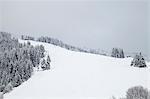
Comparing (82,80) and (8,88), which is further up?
(82,80)

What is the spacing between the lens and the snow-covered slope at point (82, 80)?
1949 inches

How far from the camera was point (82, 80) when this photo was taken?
190 ft

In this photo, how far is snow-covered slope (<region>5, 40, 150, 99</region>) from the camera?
162ft

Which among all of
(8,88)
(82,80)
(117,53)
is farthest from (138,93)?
(117,53)

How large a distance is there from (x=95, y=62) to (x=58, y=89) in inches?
976

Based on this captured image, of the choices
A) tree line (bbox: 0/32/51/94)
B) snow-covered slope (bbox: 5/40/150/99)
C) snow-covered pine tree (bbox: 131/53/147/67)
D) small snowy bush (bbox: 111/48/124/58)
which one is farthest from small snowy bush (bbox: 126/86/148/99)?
small snowy bush (bbox: 111/48/124/58)

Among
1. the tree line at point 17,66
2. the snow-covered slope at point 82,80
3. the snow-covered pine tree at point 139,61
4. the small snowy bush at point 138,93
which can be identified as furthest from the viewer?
the snow-covered pine tree at point 139,61

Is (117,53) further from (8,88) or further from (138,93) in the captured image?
(138,93)

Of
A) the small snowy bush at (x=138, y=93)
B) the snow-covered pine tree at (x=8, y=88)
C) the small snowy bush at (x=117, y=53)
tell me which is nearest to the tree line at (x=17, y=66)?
the snow-covered pine tree at (x=8, y=88)

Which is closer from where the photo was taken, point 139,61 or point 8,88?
point 8,88

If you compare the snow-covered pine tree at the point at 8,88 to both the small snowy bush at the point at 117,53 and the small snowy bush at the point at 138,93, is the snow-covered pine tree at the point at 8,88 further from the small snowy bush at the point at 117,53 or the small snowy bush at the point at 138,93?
the small snowy bush at the point at 117,53

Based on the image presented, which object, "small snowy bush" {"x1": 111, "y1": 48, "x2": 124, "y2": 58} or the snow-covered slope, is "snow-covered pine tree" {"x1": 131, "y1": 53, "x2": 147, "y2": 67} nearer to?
the snow-covered slope

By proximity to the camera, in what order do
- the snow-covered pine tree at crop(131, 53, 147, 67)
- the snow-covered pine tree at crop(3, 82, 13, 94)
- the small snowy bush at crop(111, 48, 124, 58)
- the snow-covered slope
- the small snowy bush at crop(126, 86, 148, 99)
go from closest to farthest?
the small snowy bush at crop(126, 86, 148, 99) < the snow-covered slope < the snow-covered pine tree at crop(3, 82, 13, 94) < the snow-covered pine tree at crop(131, 53, 147, 67) < the small snowy bush at crop(111, 48, 124, 58)

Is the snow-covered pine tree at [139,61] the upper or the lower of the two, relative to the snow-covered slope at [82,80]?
upper
